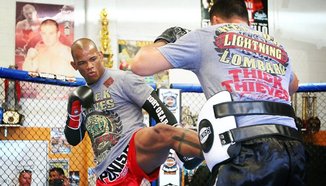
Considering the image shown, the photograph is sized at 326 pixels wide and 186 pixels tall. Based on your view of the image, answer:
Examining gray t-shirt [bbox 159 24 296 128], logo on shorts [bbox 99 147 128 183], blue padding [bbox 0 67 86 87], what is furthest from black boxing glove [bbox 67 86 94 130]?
gray t-shirt [bbox 159 24 296 128]

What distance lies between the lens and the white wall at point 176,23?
567 centimetres

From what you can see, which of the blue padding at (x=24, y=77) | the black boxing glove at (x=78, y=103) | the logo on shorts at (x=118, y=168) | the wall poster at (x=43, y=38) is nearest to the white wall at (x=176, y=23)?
the wall poster at (x=43, y=38)

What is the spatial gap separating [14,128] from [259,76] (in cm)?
409

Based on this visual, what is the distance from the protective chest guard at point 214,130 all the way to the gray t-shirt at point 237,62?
0.04 m

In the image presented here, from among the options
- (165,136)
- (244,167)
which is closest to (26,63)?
(165,136)

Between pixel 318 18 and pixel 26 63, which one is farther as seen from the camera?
pixel 318 18

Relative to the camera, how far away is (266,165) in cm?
136

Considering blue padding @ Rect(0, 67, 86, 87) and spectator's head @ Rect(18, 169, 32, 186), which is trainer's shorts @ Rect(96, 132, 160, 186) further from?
spectator's head @ Rect(18, 169, 32, 186)

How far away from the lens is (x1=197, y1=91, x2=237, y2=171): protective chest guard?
1.42 m

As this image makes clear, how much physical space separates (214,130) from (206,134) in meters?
0.04

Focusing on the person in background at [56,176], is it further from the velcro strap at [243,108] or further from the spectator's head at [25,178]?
the velcro strap at [243,108]

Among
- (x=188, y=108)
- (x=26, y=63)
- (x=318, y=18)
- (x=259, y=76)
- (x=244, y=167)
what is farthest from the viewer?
(x=318, y=18)

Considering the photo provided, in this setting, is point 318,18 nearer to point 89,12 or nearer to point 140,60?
point 89,12

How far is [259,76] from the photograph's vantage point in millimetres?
1490
